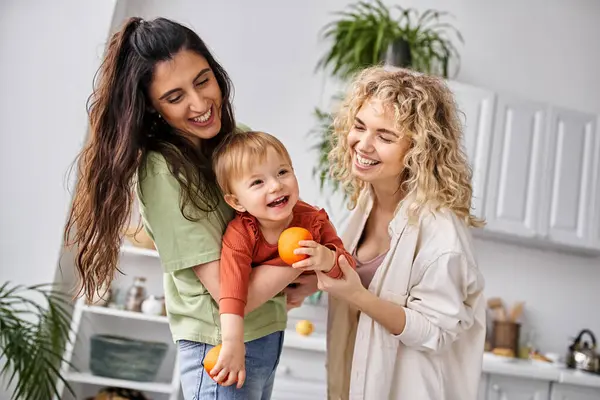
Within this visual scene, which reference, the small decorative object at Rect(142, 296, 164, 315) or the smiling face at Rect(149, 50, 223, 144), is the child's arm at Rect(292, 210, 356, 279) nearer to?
the smiling face at Rect(149, 50, 223, 144)

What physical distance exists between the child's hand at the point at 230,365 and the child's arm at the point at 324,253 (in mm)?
208

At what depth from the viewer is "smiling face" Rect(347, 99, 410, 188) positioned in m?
1.89

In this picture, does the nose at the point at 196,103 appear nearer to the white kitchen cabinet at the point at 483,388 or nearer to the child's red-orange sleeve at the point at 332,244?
the child's red-orange sleeve at the point at 332,244

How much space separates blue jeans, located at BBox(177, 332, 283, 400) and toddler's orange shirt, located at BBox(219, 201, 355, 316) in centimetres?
16

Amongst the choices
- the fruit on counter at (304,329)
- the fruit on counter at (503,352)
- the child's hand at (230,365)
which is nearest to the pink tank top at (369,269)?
the child's hand at (230,365)

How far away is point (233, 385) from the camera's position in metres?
1.45

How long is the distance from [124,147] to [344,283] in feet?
1.96

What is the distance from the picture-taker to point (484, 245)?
13.7 feet

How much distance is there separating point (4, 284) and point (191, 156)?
1990 millimetres

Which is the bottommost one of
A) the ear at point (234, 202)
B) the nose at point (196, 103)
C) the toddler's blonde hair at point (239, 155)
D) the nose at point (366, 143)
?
the ear at point (234, 202)

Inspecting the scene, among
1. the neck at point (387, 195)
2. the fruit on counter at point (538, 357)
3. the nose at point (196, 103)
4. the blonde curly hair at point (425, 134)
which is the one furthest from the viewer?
the fruit on counter at point (538, 357)

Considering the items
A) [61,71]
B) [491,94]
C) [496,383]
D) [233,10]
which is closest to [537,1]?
[491,94]

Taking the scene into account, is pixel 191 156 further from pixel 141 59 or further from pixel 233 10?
pixel 233 10

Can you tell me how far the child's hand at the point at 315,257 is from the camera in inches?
56.8
